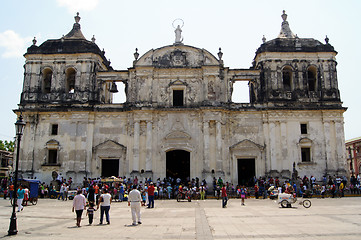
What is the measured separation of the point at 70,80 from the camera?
33344 millimetres

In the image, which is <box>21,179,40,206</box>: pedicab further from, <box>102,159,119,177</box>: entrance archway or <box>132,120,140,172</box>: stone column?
<box>132,120,140,172</box>: stone column

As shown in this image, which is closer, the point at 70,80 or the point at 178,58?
the point at 178,58

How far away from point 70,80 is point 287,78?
72.2ft

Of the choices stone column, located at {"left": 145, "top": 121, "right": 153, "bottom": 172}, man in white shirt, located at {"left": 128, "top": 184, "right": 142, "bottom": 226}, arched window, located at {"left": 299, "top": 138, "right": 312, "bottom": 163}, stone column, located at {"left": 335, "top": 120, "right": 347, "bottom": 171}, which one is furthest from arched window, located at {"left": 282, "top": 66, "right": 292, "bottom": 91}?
man in white shirt, located at {"left": 128, "top": 184, "right": 142, "bottom": 226}

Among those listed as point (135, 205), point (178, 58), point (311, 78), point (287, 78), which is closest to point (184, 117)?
point (178, 58)

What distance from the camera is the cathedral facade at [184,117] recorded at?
95.6 feet

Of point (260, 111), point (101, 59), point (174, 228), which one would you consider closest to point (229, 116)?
point (260, 111)

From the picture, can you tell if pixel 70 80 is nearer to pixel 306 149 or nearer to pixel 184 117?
pixel 184 117

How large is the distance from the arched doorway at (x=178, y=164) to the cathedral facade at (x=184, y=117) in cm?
9

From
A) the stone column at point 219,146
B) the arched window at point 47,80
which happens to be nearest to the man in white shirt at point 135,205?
the stone column at point 219,146

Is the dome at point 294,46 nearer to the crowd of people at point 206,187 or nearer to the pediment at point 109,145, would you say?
the crowd of people at point 206,187

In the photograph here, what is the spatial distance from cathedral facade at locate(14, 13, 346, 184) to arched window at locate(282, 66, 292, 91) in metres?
0.19

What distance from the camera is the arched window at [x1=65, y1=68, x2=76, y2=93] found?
32125 millimetres

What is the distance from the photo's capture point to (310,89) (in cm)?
3250
